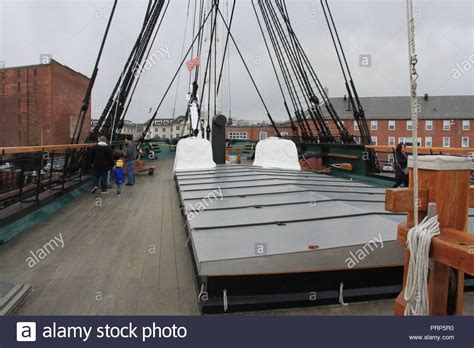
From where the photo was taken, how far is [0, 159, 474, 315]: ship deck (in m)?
2.75

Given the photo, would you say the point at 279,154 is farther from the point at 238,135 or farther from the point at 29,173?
the point at 238,135

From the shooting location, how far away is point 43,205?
596 centimetres

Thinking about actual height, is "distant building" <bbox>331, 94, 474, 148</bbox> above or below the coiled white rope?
above

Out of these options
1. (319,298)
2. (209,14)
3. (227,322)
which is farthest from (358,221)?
(209,14)

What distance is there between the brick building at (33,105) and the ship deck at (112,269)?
122ft

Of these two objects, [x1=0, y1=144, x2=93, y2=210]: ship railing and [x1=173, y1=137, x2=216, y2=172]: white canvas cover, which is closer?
[x1=0, y1=144, x2=93, y2=210]: ship railing

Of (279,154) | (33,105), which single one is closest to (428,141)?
(279,154)

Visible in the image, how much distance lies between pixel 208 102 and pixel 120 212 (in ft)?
25.6

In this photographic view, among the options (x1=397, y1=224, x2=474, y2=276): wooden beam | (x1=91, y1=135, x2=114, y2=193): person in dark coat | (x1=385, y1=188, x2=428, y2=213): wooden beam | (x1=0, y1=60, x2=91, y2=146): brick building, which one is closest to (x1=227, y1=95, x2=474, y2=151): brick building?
(x1=0, y1=60, x2=91, y2=146): brick building

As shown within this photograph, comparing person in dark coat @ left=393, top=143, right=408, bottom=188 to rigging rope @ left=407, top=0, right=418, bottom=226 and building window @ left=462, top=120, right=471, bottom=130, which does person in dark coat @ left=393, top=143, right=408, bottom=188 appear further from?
building window @ left=462, top=120, right=471, bottom=130

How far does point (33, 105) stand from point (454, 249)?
44.2 metres

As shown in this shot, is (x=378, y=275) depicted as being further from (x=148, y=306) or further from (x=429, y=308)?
(x=148, y=306)

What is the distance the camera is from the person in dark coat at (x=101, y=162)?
322 inches

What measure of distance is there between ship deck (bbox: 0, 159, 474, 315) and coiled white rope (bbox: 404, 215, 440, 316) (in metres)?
0.92
